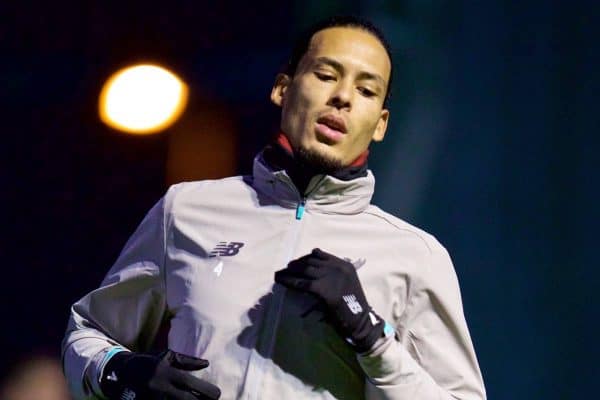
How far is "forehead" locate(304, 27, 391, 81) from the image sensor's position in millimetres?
1462

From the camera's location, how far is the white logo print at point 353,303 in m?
1.20

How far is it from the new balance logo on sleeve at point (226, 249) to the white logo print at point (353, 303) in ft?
0.66

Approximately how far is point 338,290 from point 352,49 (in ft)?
1.34

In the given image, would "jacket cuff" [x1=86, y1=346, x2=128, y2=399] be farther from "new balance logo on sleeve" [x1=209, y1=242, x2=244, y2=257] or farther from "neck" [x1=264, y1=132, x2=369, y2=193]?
"neck" [x1=264, y1=132, x2=369, y2=193]

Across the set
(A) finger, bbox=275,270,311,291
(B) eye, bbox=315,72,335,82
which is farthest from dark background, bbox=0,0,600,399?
(A) finger, bbox=275,270,311,291

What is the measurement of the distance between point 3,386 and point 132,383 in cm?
80

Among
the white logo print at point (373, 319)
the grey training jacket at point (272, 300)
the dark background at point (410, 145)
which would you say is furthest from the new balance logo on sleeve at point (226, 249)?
the dark background at point (410, 145)

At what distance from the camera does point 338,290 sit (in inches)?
47.3

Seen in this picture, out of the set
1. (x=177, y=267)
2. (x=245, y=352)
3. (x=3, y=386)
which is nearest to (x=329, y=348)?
(x=245, y=352)

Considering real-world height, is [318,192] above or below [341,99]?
below

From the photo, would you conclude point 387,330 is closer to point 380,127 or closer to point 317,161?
point 317,161

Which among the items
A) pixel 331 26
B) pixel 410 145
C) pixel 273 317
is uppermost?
pixel 331 26

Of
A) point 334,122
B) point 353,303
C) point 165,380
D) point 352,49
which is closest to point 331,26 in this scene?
point 352,49

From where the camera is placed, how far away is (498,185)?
188cm
